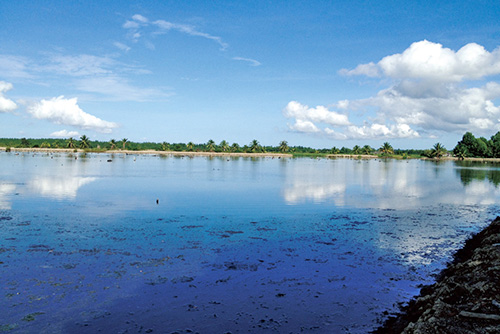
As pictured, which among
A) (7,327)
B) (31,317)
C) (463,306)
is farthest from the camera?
(31,317)

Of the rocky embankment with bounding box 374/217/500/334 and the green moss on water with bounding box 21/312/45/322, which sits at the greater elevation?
the rocky embankment with bounding box 374/217/500/334

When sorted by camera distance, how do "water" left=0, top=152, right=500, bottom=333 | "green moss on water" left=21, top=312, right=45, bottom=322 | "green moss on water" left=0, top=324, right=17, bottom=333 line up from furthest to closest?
1. "water" left=0, top=152, right=500, bottom=333
2. "green moss on water" left=21, top=312, right=45, bottom=322
3. "green moss on water" left=0, top=324, right=17, bottom=333

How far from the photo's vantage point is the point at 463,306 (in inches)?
360

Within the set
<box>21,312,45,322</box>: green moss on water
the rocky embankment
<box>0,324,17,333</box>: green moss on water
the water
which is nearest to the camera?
the rocky embankment

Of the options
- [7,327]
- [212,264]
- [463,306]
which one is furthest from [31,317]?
[463,306]

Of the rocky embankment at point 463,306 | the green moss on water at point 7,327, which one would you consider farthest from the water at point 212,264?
the rocky embankment at point 463,306

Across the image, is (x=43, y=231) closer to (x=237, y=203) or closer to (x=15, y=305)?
(x=15, y=305)

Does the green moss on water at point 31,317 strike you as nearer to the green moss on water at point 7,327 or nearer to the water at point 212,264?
the water at point 212,264

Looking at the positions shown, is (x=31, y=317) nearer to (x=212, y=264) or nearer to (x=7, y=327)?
(x=7, y=327)

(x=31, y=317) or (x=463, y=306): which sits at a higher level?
(x=463, y=306)

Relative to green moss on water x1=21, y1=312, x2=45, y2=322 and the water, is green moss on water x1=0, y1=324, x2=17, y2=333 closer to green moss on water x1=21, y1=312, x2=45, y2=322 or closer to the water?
the water

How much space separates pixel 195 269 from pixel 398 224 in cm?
1775

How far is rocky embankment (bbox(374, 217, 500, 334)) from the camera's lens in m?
8.23

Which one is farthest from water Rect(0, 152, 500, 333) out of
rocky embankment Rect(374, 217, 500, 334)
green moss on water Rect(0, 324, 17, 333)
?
rocky embankment Rect(374, 217, 500, 334)
